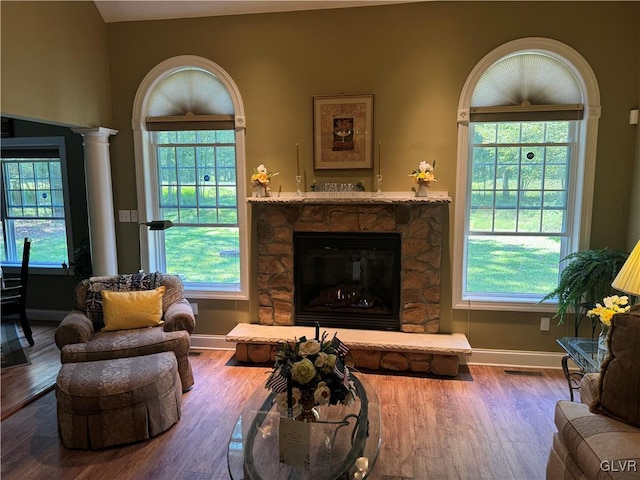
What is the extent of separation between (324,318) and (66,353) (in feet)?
6.54

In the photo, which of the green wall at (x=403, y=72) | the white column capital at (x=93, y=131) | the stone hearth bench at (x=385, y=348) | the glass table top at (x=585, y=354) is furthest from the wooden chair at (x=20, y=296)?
the glass table top at (x=585, y=354)

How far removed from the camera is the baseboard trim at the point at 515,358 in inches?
141

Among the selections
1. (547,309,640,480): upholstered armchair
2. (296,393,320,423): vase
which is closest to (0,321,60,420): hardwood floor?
(296,393,320,423): vase

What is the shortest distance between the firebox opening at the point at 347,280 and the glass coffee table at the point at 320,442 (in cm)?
155

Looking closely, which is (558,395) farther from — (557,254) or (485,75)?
(485,75)

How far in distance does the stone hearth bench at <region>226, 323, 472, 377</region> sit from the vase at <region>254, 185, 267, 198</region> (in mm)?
1183

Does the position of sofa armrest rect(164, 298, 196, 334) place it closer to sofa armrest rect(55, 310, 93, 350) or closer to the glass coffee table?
sofa armrest rect(55, 310, 93, 350)

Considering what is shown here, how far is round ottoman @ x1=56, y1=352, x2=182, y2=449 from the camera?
244 cm

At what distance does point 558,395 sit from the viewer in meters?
3.13

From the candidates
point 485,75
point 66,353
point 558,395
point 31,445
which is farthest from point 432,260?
point 31,445

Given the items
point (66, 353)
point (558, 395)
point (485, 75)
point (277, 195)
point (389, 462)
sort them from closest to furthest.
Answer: point (389, 462) < point (66, 353) < point (558, 395) < point (485, 75) < point (277, 195)

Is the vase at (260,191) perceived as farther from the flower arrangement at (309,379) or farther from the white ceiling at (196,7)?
the flower arrangement at (309,379)

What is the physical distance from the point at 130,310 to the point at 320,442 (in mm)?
1999

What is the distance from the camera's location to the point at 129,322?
320cm
